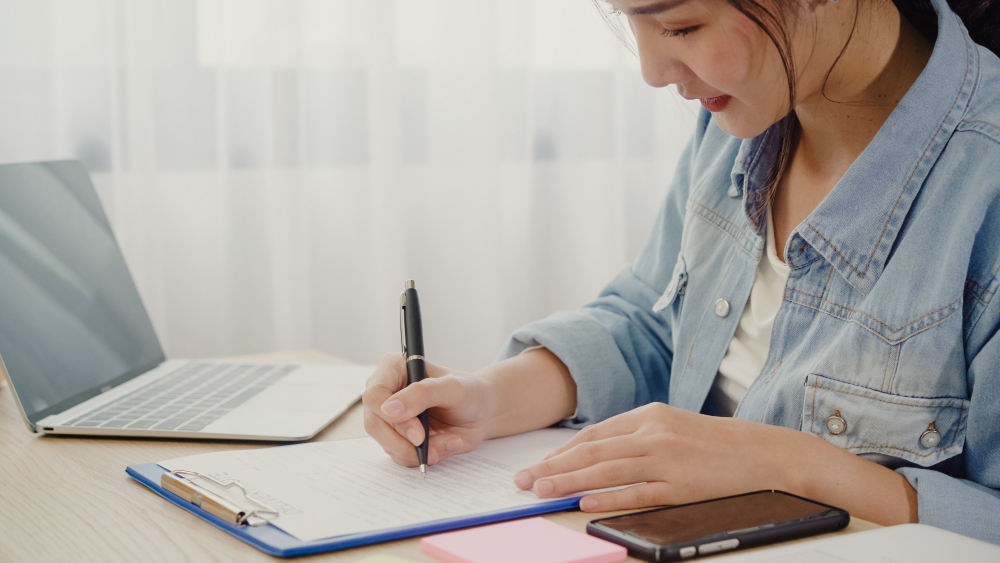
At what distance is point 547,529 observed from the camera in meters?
0.47

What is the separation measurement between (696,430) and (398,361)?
10.3 inches

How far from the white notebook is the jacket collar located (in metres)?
0.29

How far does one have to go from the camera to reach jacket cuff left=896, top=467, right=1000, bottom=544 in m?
0.51

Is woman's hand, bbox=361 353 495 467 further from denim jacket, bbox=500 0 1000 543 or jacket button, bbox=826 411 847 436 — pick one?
jacket button, bbox=826 411 847 436

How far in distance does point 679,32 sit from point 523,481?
14.4 inches

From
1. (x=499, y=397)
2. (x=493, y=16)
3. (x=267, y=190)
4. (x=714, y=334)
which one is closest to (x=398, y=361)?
(x=499, y=397)

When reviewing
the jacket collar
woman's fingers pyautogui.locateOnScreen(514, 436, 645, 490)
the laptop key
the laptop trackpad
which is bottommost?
the laptop trackpad

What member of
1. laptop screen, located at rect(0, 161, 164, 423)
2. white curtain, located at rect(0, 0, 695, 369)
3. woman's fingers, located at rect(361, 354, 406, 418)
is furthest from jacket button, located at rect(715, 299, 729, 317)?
white curtain, located at rect(0, 0, 695, 369)

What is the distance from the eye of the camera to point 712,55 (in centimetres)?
63

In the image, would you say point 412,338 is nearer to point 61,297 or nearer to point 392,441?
point 392,441

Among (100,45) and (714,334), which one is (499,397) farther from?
(100,45)

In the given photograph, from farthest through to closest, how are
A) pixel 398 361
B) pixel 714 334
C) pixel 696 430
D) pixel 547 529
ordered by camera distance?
pixel 714 334 → pixel 398 361 → pixel 696 430 → pixel 547 529

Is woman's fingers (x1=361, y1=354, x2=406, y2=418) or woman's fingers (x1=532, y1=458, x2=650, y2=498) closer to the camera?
woman's fingers (x1=532, y1=458, x2=650, y2=498)

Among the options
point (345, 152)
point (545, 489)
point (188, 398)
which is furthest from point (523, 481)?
point (345, 152)
